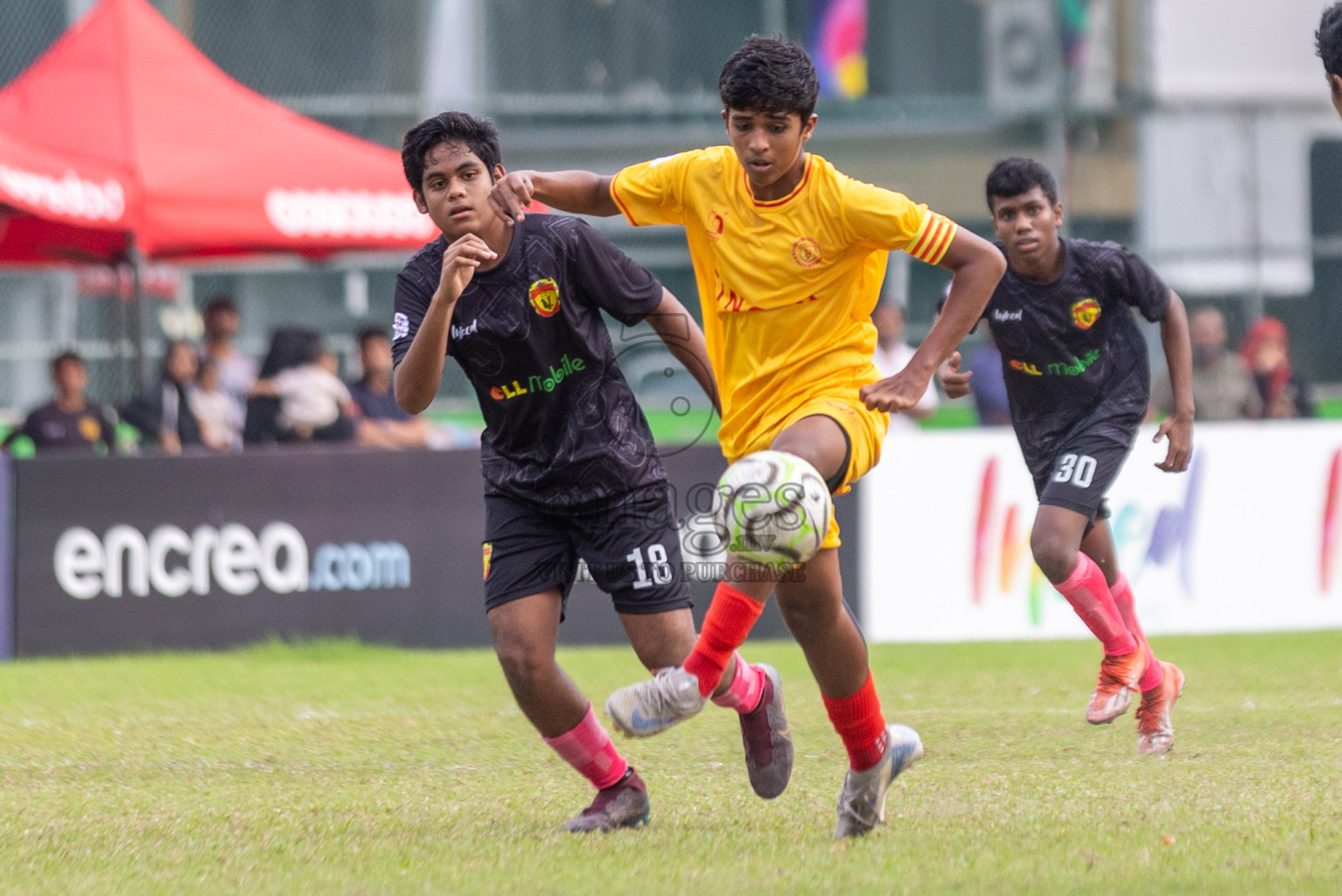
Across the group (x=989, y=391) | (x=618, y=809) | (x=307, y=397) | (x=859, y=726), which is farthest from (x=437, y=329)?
(x=989, y=391)

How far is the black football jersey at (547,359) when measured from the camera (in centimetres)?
481

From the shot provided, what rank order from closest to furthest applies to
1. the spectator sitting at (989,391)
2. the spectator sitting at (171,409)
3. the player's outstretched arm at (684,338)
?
the player's outstretched arm at (684,338), the spectator sitting at (171,409), the spectator sitting at (989,391)

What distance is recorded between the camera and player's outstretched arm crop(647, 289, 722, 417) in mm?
5086

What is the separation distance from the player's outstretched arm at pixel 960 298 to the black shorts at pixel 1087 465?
226cm

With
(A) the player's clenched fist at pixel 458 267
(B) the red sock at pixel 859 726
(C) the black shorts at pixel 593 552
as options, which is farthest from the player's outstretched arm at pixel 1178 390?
(A) the player's clenched fist at pixel 458 267

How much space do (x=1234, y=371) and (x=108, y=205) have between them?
25.4 feet

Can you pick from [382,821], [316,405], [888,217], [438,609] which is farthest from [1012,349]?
[316,405]

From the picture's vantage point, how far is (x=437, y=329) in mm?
4523

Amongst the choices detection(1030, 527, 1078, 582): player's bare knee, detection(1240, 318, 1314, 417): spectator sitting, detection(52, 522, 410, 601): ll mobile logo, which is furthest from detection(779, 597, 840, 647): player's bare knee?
detection(1240, 318, 1314, 417): spectator sitting

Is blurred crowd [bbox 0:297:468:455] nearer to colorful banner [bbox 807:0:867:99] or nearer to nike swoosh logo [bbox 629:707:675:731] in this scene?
nike swoosh logo [bbox 629:707:675:731]

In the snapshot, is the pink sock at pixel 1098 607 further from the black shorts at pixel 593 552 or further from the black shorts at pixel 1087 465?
the black shorts at pixel 593 552

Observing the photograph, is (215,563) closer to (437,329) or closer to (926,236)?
(437,329)

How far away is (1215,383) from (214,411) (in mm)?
6884

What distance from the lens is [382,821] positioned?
16.5 feet
